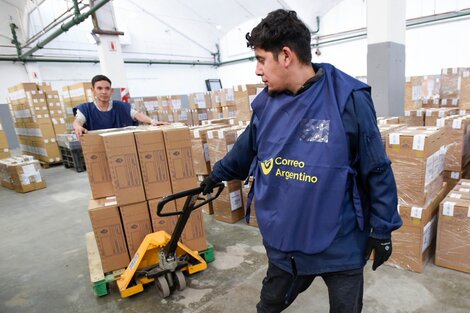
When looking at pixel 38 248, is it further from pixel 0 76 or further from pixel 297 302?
pixel 0 76

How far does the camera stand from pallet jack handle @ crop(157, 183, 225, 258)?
5.38 feet

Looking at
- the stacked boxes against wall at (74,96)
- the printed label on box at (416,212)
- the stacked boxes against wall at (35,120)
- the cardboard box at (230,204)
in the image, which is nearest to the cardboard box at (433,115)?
the printed label on box at (416,212)

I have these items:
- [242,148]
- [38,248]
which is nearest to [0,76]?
[38,248]

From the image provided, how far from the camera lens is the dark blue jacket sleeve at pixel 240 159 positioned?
1419 mm

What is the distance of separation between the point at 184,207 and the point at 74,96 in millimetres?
8123

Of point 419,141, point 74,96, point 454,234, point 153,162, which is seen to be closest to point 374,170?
point 419,141

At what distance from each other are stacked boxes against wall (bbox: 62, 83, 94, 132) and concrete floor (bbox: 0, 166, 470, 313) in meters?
4.96

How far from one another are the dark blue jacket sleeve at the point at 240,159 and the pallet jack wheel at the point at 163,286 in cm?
119

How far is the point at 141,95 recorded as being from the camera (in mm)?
12898

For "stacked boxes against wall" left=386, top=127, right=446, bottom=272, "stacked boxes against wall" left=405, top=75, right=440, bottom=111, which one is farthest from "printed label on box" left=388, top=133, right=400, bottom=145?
"stacked boxes against wall" left=405, top=75, right=440, bottom=111

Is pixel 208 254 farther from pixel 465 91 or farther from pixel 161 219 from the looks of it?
pixel 465 91

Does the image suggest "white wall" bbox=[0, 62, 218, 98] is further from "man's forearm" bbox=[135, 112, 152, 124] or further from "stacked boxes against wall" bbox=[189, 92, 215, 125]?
"man's forearm" bbox=[135, 112, 152, 124]

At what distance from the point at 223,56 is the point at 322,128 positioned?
15177 mm

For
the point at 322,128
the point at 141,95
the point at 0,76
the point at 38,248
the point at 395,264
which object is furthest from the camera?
the point at 141,95
